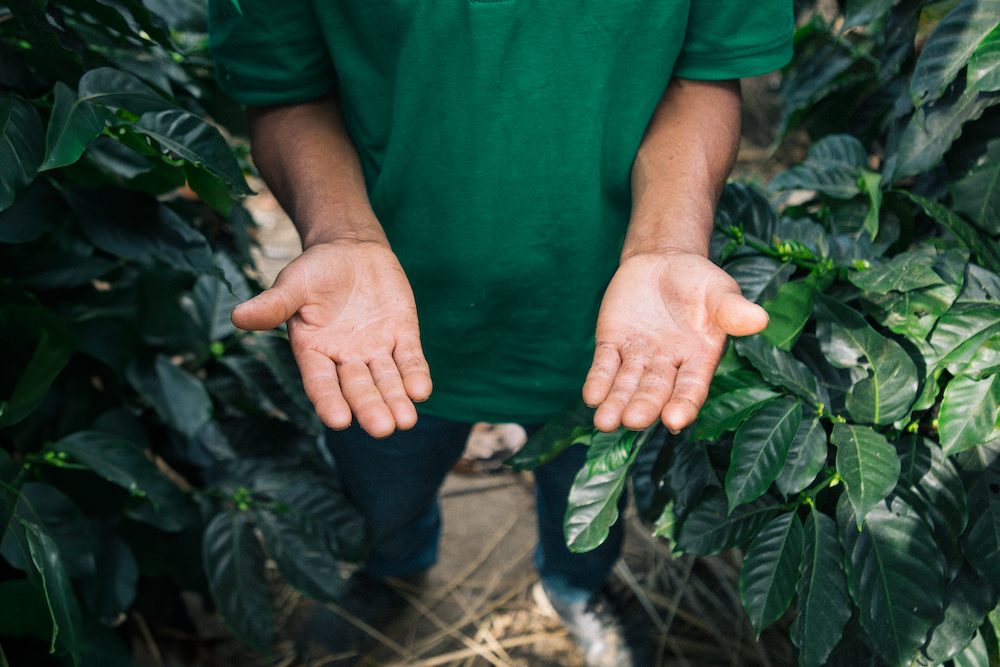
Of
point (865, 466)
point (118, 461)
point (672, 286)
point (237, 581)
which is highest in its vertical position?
point (672, 286)

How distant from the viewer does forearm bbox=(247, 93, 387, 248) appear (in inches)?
34.1

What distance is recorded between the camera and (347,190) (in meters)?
0.89

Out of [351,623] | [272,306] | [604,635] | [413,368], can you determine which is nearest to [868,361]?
[413,368]

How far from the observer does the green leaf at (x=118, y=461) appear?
3.11ft

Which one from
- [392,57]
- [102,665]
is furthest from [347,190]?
[102,665]

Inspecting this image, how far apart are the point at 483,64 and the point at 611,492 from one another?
1.72 ft

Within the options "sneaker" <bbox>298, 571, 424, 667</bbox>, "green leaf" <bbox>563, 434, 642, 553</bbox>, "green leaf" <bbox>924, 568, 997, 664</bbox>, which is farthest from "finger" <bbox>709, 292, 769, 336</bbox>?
"sneaker" <bbox>298, 571, 424, 667</bbox>

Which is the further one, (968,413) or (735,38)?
(735,38)

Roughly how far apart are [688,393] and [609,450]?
5.5 inches

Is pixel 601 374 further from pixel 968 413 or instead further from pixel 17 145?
pixel 17 145

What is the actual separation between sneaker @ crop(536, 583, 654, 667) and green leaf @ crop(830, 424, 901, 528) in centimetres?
81

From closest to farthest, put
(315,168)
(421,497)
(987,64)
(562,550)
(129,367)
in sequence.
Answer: (987,64), (315,168), (129,367), (421,497), (562,550)

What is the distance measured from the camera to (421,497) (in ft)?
4.06

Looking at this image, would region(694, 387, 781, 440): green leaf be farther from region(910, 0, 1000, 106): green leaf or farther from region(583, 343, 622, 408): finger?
region(910, 0, 1000, 106): green leaf
